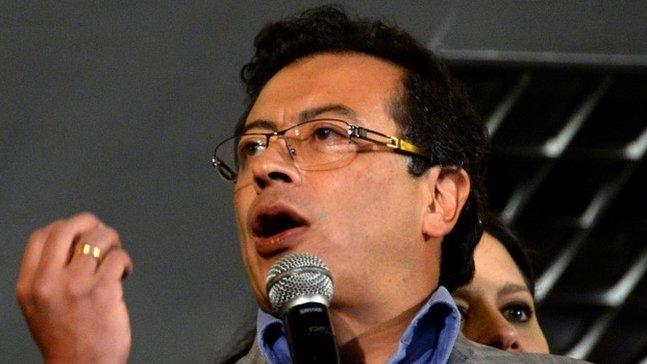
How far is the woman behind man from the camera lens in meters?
2.38

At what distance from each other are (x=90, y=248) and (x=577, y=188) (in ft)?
8.26

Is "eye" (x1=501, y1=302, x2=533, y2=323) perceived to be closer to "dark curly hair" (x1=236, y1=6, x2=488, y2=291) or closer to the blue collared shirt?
"dark curly hair" (x1=236, y1=6, x2=488, y2=291)

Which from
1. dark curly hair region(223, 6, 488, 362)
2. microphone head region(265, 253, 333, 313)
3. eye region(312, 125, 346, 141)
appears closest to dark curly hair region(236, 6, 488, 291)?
dark curly hair region(223, 6, 488, 362)

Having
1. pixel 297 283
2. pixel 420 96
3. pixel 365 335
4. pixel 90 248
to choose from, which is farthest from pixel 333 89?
pixel 90 248

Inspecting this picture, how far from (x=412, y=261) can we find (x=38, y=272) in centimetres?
81

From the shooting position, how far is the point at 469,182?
214 centimetres

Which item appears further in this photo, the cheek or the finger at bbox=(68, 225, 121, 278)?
the cheek

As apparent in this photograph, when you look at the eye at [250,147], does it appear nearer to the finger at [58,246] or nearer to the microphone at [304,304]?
the microphone at [304,304]

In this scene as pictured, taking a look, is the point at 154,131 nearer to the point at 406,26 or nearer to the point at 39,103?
the point at 39,103

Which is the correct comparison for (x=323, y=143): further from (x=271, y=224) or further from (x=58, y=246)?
(x=58, y=246)

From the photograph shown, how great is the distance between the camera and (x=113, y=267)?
1281mm

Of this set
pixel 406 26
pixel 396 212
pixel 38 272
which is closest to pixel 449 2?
pixel 406 26

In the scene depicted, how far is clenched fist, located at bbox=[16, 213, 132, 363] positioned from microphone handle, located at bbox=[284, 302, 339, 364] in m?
0.22

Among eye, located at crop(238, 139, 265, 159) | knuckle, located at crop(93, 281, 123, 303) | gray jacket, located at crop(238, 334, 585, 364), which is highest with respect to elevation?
→ knuckle, located at crop(93, 281, 123, 303)
